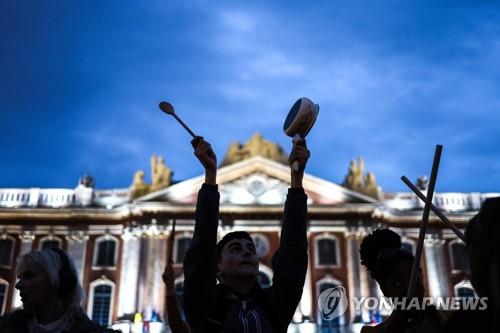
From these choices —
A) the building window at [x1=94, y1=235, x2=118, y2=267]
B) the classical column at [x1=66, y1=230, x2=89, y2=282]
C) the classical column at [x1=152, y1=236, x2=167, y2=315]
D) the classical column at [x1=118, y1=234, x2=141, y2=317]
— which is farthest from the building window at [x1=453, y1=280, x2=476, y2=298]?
the classical column at [x1=66, y1=230, x2=89, y2=282]

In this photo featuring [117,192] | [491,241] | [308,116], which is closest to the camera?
[491,241]

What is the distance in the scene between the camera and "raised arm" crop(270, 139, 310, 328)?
3.43 meters

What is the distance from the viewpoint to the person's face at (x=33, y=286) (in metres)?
3.80

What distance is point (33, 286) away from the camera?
12.5 feet

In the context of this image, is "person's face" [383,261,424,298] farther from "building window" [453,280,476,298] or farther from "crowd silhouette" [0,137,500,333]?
"building window" [453,280,476,298]

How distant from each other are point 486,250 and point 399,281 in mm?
2078

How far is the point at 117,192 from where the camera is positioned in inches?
1191

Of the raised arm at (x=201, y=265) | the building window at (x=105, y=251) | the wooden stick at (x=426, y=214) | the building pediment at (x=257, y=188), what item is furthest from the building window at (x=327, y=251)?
the wooden stick at (x=426, y=214)

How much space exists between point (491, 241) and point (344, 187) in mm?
27440

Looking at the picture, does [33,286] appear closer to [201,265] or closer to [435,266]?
[201,265]

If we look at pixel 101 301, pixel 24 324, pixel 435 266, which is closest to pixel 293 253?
pixel 24 324

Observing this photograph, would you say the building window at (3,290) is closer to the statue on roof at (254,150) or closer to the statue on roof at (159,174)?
the statue on roof at (159,174)

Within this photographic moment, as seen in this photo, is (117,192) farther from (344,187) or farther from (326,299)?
(326,299)

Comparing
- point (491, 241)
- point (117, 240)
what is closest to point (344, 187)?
point (117, 240)
